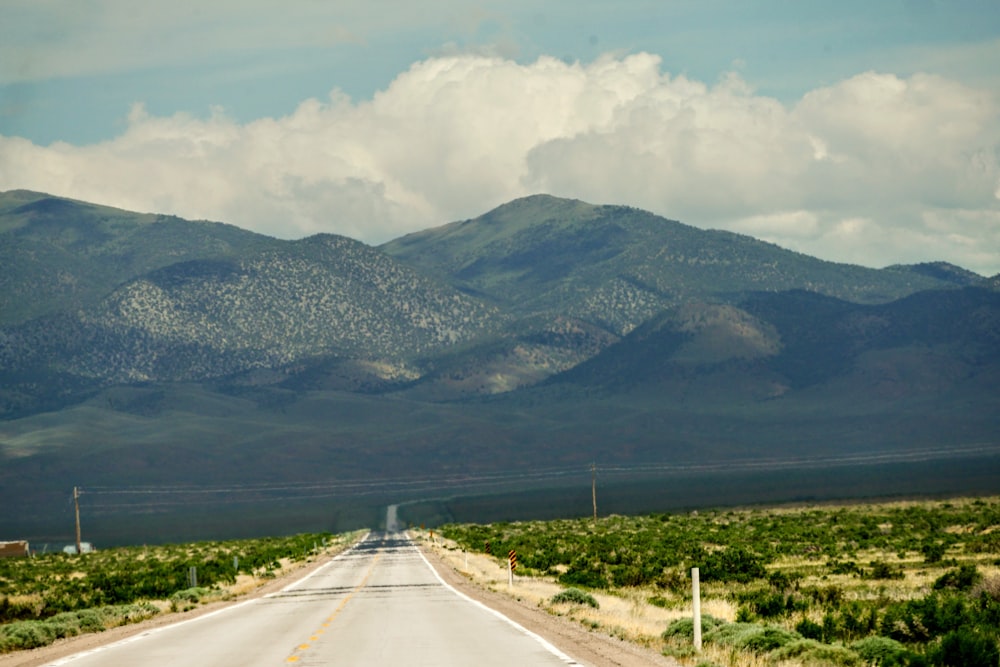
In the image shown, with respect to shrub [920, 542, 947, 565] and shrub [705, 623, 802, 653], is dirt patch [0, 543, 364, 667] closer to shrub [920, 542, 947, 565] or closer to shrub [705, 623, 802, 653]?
shrub [705, 623, 802, 653]

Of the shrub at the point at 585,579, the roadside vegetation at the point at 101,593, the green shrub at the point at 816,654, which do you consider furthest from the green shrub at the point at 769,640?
the shrub at the point at 585,579

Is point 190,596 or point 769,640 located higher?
point 769,640

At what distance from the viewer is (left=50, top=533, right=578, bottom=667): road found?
2216 cm

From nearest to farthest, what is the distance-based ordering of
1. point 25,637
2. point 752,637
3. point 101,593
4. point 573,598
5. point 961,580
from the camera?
1. point 752,637
2. point 25,637
3. point 573,598
4. point 961,580
5. point 101,593

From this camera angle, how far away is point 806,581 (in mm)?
42625

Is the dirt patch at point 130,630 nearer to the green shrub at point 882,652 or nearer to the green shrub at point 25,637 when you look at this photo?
the green shrub at point 25,637

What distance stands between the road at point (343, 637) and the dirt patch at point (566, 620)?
A: 1.69 feet

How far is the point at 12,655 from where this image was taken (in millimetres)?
27219

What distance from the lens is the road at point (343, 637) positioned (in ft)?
72.7

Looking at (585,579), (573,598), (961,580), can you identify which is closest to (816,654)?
(573,598)

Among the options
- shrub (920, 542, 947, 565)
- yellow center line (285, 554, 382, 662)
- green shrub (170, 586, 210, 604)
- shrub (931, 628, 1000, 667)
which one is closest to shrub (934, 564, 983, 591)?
shrub (920, 542, 947, 565)

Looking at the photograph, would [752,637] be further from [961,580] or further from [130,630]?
[130,630]

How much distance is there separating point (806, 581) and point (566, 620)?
14.5 m

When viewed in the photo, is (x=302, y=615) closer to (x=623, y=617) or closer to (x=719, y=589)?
(x=623, y=617)
